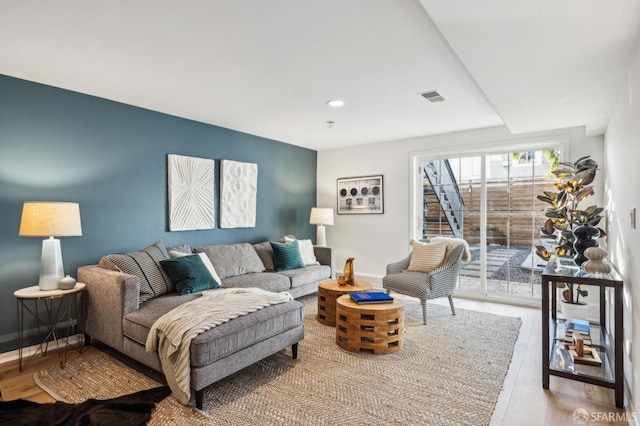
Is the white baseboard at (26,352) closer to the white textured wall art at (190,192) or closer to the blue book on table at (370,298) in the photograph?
the white textured wall art at (190,192)

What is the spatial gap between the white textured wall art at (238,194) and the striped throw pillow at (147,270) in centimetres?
128

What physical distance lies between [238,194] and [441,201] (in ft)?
9.43

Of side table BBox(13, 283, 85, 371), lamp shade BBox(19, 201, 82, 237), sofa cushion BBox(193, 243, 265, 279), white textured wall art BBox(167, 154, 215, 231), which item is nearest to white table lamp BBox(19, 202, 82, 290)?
lamp shade BBox(19, 201, 82, 237)

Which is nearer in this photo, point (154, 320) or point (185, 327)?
point (185, 327)

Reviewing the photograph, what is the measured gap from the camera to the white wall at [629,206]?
1875mm

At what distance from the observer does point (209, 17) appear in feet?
6.35

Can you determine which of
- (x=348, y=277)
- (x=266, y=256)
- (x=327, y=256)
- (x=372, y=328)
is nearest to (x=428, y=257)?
(x=348, y=277)

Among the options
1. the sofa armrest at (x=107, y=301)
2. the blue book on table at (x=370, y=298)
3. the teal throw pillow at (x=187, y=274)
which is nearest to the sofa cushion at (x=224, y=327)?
the sofa armrest at (x=107, y=301)

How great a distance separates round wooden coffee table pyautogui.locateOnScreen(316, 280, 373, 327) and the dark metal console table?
1623 mm

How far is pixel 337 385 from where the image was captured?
2332 millimetres

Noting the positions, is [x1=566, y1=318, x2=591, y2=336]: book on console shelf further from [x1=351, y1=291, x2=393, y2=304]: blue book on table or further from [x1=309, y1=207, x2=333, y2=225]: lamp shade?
[x1=309, y1=207, x2=333, y2=225]: lamp shade

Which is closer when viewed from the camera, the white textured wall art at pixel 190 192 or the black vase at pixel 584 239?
the black vase at pixel 584 239

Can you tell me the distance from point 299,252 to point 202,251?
1255 millimetres

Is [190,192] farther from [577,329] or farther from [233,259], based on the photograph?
[577,329]
